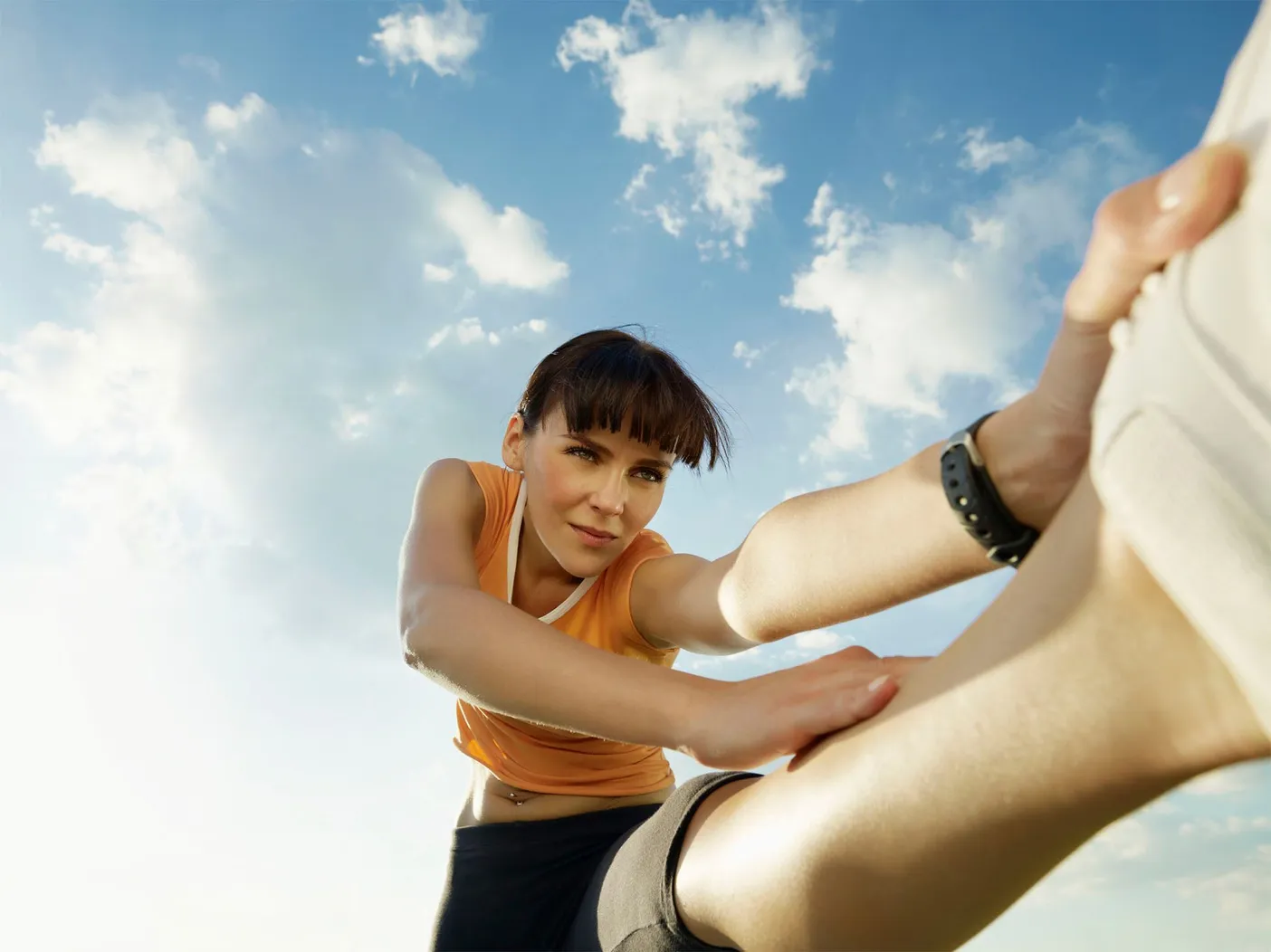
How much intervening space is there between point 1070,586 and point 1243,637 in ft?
0.46

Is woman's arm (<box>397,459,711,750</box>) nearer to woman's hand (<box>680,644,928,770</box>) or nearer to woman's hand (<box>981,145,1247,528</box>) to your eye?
woman's hand (<box>680,644,928,770</box>)

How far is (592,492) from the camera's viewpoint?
214 centimetres

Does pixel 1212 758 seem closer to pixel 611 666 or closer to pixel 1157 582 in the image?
pixel 1157 582

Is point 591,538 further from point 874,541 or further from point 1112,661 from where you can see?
point 1112,661

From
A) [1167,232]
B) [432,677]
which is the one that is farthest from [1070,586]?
[432,677]

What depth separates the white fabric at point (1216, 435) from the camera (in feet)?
2.26

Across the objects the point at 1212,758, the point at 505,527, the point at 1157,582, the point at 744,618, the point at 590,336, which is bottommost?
the point at 1212,758

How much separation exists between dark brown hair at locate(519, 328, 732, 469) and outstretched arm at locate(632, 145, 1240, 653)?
54cm

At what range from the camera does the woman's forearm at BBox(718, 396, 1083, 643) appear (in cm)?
116

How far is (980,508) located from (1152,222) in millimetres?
453

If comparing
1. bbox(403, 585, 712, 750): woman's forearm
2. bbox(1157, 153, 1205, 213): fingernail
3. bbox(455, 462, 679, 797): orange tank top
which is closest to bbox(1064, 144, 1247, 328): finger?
bbox(1157, 153, 1205, 213): fingernail

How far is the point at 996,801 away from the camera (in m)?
0.83

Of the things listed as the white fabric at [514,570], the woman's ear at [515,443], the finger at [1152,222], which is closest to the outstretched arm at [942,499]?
the finger at [1152,222]

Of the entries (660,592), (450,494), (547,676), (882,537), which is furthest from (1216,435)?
(450,494)
